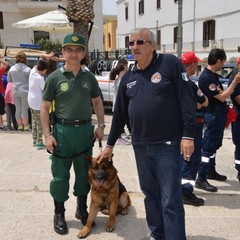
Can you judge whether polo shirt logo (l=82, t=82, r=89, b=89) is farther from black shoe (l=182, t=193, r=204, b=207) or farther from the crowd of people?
black shoe (l=182, t=193, r=204, b=207)

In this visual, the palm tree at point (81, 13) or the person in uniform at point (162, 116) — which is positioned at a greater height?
the palm tree at point (81, 13)

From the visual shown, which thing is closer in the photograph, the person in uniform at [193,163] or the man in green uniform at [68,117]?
the man in green uniform at [68,117]

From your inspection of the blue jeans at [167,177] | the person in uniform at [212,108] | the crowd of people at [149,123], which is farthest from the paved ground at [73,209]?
the blue jeans at [167,177]

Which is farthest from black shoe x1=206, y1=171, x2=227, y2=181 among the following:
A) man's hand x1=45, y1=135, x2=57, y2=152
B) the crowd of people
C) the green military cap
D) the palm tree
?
the palm tree

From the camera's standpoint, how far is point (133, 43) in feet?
9.68

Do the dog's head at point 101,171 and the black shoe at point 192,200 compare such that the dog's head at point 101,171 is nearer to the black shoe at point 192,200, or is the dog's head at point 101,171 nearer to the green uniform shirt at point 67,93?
the green uniform shirt at point 67,93

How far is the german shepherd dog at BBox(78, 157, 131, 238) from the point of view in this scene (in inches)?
142

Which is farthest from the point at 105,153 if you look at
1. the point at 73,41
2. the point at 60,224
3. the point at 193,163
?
the point at 193,163

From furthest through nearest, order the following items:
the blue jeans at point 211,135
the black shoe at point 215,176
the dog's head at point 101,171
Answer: the black shoe at point 215,176 < the blue jeans at point 211,135 < the dog's head at point 101,171

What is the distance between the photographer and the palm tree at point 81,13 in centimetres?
961

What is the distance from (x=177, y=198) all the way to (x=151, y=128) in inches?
24.2

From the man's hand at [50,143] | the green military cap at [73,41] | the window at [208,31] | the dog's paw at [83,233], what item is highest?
the window at [208,31]

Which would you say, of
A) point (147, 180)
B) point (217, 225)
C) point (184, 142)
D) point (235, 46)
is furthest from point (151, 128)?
point (235, 46)

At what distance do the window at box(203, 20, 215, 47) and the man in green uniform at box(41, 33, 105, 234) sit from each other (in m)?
26.8
